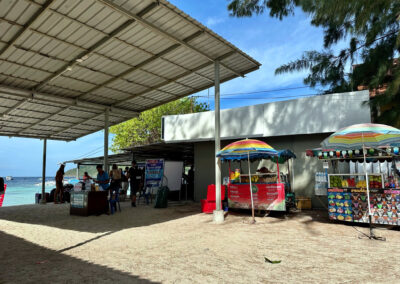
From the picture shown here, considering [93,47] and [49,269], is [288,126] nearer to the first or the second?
[93,47]

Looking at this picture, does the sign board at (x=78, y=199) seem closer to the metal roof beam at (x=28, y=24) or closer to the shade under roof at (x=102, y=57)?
the shade under roof at (x=102, y=57)

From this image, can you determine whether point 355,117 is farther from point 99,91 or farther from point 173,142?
point 99,91

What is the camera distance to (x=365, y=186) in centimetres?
718

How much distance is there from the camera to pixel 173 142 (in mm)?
14320

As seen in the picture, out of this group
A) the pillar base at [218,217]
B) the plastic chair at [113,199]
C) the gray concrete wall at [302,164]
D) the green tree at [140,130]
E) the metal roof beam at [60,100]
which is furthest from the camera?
the green tree at [140,130]

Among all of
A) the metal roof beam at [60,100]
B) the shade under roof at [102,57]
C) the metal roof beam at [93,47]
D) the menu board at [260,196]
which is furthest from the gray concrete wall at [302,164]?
the metal roof beam at [93,47]

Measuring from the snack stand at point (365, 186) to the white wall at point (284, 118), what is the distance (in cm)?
319

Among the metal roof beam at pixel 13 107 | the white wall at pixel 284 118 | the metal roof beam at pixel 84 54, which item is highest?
the metal roof beam at pixel 84 54

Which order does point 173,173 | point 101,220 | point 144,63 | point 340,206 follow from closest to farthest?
point 340,206 < point 101,220 < point 144,63 < point 173,173

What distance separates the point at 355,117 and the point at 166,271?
921 cm

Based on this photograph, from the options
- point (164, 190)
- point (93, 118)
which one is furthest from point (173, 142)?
point (93, 118)

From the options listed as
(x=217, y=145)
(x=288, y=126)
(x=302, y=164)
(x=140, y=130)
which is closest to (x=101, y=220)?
(x=217, y=145)

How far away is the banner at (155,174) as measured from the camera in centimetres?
1316

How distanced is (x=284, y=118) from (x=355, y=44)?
19.3 feet
